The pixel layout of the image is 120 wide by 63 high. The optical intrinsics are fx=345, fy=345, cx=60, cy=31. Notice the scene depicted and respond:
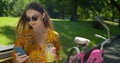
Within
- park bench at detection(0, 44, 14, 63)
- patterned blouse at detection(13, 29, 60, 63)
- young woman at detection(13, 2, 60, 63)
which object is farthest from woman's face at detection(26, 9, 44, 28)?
park bench at detection(0, 44, 14, 63)

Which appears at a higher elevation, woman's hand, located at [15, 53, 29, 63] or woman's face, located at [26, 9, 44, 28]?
woman's face, located at [26, 9, 44, 28]

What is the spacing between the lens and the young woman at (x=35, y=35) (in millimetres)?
4004

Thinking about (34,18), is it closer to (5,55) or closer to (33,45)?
(33,45)

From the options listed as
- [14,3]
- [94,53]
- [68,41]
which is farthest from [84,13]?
[94,53]

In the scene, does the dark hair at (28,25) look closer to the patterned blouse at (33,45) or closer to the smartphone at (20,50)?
the patterned blouse at (33,45)

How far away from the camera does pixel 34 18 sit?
13.1ft

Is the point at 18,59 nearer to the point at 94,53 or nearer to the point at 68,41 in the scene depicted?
the point at 94,53

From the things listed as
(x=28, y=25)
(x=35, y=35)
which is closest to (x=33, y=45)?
(x=35, y=35)

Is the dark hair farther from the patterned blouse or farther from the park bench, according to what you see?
the park bench

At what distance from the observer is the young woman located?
400cm

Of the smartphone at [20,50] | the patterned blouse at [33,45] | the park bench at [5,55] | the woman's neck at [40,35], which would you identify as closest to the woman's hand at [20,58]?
the smartphone at [20,50]

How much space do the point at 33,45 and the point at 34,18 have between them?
1.08 ft

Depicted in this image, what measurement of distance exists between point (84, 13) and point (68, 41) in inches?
1666

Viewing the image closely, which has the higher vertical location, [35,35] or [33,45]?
[35,35]
